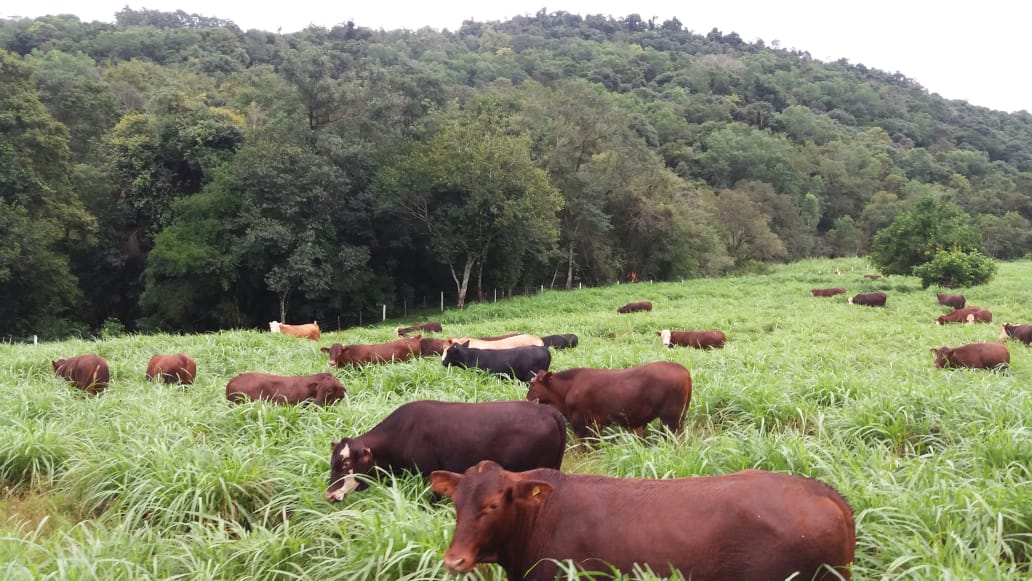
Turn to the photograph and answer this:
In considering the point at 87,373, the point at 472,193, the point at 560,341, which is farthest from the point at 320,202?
the point at 87,373

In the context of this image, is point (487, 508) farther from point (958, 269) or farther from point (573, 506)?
point (958, 269)

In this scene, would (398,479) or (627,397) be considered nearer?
(398,479)

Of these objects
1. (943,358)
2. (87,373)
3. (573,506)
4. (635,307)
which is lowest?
(635,307)

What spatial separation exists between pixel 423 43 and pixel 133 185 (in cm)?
9968

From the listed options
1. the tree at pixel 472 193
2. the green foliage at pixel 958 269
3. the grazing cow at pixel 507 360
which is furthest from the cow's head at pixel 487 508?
the green foliage at pixel 958 269

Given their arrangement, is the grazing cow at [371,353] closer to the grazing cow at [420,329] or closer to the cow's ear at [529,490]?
the grazing cow at [420,329]

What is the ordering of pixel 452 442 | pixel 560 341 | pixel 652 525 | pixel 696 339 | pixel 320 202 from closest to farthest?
pixel 652 525
pixel 452 442
pixel 560 341
pixel 696 339
pixel 320 202

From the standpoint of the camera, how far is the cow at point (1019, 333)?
12531 millimetres

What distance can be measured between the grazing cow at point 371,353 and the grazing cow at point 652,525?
7.18 metres

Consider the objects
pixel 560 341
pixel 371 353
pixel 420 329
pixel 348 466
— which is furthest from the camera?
pixel 420 329

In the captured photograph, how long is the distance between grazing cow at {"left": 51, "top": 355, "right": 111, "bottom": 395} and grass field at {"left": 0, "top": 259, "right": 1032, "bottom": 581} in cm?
26

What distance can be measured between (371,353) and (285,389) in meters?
2.91

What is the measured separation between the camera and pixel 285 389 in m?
7.83

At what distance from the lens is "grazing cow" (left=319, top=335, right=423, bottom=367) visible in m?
10.5
